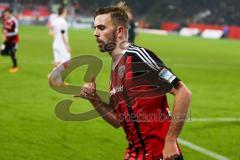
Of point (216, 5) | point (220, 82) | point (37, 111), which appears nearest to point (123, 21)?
point (37, 111)

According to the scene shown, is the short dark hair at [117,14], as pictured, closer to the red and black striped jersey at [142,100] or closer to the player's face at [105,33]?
the player's face at [105,33]

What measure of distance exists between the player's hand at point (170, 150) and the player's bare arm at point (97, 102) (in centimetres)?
77

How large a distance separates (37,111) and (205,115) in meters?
3.75

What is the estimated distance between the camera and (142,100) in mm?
4027

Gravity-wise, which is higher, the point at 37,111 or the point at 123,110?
the point at 123,110

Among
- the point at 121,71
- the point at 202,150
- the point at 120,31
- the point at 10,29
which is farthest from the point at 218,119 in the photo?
the point at 10,29

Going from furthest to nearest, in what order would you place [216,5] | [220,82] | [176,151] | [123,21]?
[216,5], [220,82], [123,21], [176,151]

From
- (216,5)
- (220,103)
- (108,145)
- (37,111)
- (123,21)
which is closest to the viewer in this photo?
(123,21)

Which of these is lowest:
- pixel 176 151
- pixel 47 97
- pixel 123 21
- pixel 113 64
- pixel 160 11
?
pixel 160 11

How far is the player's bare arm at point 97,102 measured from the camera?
4.16 metres

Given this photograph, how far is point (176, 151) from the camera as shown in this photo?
378cm

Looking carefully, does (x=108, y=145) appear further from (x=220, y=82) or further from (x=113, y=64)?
(x=220, y=82)

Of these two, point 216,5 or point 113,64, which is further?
point 216,5

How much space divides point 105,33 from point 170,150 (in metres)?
1.02
